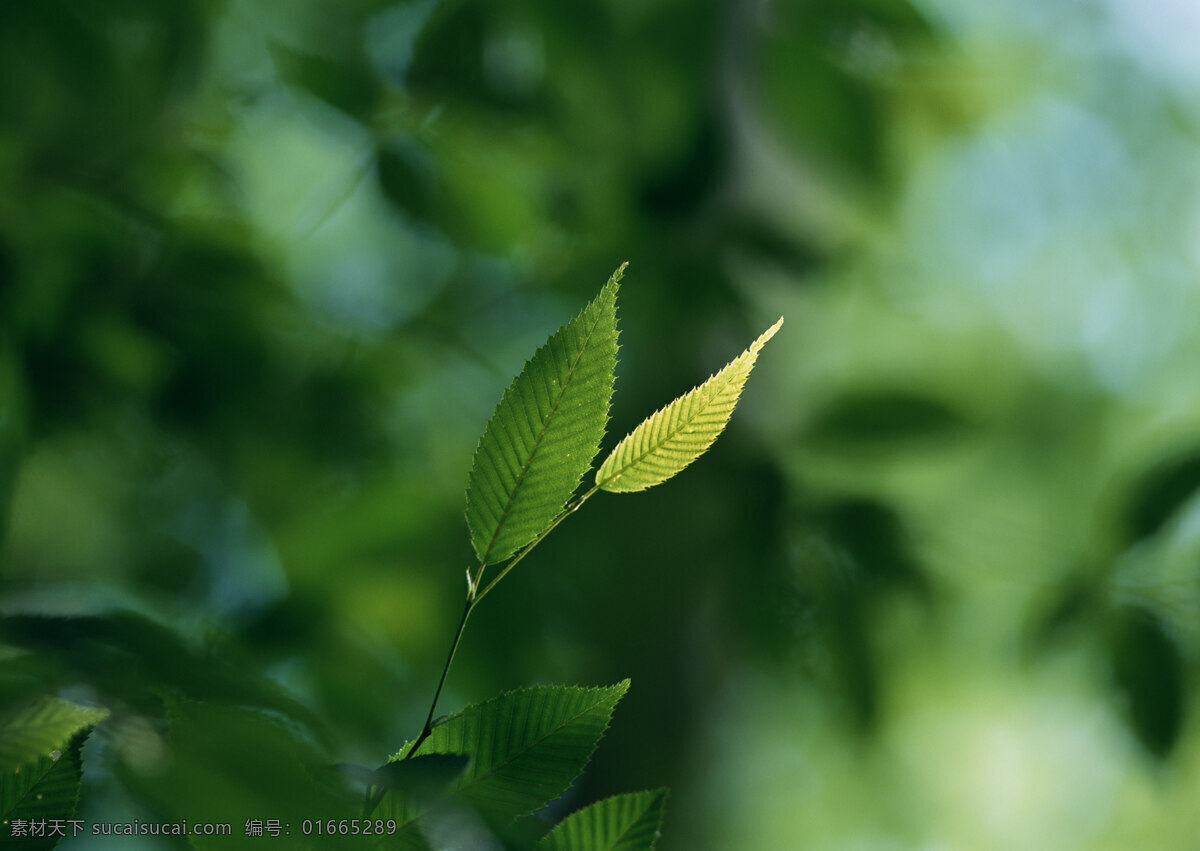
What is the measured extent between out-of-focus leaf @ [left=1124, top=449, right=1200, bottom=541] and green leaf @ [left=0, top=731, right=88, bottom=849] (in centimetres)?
51

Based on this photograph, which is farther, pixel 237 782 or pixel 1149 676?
pixel 1149 676

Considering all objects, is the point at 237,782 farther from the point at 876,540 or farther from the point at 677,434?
the point at 876,540

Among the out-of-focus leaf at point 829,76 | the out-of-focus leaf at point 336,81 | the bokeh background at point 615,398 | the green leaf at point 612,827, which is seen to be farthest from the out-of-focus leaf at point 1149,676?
the out-of-focus leaf at point 336,81

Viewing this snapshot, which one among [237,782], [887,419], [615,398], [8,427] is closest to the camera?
[237,782]

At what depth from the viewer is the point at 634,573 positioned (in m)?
0.61

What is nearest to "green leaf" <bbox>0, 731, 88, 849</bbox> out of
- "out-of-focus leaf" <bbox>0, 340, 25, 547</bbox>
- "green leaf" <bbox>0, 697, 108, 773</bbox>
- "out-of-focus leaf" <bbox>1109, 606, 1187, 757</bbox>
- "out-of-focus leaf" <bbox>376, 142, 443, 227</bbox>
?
"green leaf" <bbox>0, 697, 108, 773</bbox>

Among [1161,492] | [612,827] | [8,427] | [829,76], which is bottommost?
[612,827]

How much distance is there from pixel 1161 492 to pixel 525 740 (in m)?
0.45

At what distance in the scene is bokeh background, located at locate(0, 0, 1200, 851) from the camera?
1.52ft

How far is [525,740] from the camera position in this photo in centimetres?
17

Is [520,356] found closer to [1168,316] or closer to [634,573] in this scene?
[634,573]

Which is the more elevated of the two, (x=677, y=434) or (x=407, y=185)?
(x=407, y=185)

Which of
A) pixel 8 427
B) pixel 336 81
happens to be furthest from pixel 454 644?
pixel 336 81

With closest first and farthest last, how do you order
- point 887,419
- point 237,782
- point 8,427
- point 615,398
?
1. point 237,782
2. point 8,427
3. point 887,419
4. point 615,398
